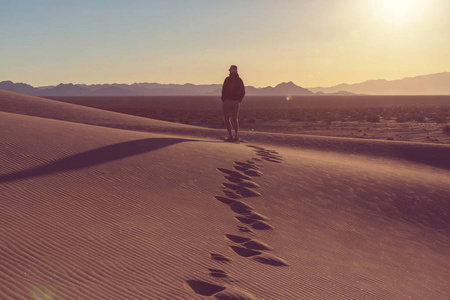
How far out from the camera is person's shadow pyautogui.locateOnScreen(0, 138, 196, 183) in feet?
17.9

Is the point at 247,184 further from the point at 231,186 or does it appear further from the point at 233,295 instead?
the point at 233,295

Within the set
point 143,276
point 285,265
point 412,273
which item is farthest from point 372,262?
point 143,276

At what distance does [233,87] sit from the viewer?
10719 mm

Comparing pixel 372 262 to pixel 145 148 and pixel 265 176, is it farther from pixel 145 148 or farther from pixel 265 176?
pixel 145 148

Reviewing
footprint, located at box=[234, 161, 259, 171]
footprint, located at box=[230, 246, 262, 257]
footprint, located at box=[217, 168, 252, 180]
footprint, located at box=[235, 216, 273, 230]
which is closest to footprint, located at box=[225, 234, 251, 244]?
footprint, located at box=[230, 246, 262, 257]

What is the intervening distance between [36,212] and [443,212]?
6771 millimetres

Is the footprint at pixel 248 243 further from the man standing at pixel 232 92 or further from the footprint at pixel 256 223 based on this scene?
the man standing at pixel 232 92

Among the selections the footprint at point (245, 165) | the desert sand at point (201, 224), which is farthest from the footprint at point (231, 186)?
the footprint at point (245, 165)

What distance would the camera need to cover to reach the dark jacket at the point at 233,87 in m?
10.7

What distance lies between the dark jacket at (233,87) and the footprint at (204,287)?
791cm

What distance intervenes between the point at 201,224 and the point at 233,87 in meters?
6.55

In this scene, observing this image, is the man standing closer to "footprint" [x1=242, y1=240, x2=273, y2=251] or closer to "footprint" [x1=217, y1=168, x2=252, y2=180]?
"footprint" [x1=217, y1=168, x2=252, y2=180]

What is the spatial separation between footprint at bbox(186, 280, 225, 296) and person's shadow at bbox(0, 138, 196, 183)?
3171 mm

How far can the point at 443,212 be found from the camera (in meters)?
7.16
